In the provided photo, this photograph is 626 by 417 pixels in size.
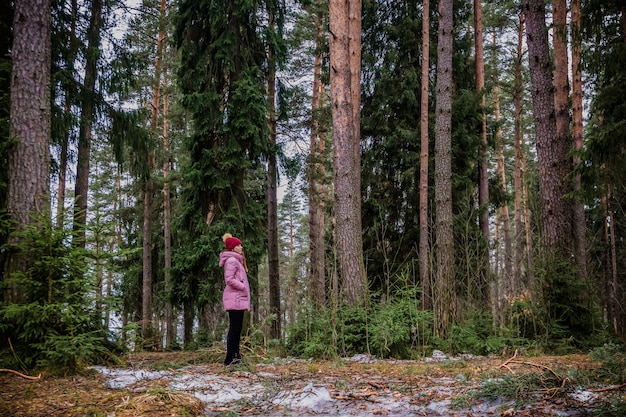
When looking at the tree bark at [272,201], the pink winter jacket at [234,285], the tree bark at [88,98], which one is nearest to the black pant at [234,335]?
the pink winter jacket at [234,285]

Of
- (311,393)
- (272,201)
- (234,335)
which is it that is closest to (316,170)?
(272,201)

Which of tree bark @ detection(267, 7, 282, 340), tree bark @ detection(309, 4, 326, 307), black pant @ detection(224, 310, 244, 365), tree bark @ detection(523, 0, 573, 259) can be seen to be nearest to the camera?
black pant @ detection(224, 310, 244, 365)

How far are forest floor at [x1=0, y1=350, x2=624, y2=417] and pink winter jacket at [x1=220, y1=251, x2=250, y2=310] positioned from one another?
97cm

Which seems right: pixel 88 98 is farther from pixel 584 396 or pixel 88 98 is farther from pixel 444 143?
pixel 584 396

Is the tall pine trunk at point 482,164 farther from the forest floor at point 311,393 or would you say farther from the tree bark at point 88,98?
the tree bark at point 88,98

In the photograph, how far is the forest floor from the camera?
3.32 m

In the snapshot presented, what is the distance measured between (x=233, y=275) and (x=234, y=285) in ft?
0.48

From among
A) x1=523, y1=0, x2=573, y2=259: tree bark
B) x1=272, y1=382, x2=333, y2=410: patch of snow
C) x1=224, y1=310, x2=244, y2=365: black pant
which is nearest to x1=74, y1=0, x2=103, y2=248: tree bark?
x1=224, y1=310, x2=244, y2=365: black pant

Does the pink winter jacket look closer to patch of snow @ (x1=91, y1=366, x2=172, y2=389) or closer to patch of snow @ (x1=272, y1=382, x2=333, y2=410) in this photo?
patch of snow @ (x1=91, y1=366, x2=172, y2=389)

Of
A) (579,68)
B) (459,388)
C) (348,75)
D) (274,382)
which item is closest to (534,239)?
(579,68)

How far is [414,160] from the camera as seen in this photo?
44.0 feet

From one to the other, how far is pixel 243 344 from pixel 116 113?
5.50 meters

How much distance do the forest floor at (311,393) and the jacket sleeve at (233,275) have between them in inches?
46.5

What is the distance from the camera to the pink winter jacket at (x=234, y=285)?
243 inches
